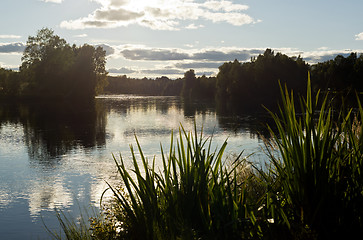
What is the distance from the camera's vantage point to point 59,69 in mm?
81688

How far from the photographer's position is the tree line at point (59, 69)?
262 ft

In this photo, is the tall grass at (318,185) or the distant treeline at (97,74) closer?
the tall grass at (318,185)

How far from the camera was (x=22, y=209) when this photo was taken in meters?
12.3

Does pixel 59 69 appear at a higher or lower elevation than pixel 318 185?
higher

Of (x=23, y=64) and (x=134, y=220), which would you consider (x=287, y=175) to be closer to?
(x=134, y=220)

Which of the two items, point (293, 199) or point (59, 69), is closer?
point (293, 199)

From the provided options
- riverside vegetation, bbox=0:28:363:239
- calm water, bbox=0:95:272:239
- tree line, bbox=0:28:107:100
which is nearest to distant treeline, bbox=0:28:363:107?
tree line, bbox=0:28:107:100

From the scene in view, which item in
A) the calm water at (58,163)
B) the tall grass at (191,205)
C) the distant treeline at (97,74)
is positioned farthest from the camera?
the distant treeline at (97,74)

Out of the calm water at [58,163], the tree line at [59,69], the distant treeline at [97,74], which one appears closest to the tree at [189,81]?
the distant treeline at [97,74]

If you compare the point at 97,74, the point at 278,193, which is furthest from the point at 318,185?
the point at 97,74

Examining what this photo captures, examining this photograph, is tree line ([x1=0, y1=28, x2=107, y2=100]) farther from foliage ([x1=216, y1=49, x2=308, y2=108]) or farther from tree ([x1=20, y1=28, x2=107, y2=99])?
foliage ([x1=216, y1=49, x2=308, y2=108])

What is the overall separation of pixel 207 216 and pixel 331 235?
1.13 meters

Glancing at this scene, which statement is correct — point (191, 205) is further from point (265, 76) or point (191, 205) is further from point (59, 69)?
point (265, 76)

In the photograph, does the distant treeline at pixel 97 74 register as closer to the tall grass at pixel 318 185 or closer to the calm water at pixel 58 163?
the calm water at pixel 58 163
